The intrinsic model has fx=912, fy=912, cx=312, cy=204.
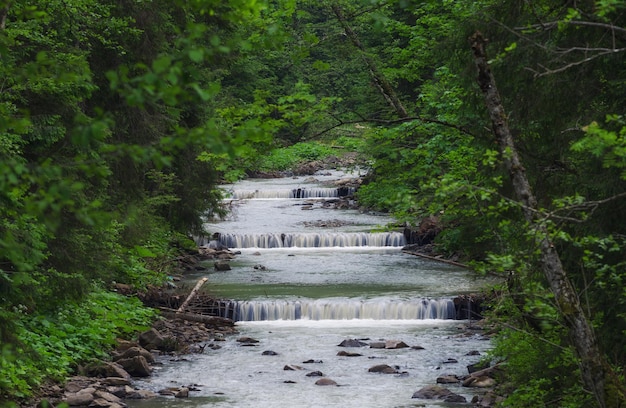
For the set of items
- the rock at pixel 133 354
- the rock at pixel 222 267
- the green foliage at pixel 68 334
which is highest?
the rock at pixel 222 267

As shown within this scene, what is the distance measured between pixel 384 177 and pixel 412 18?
22.3m

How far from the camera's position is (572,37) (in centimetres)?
947

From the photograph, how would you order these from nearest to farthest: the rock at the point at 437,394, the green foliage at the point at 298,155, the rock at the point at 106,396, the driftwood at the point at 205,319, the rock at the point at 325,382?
1. the rock at the point at 106,396
2. the rock at the point at 437,394
3. the rock at the point at 325,382
4. the driftwood at the point at 205,319
5. the green foliage at the point at 298,155

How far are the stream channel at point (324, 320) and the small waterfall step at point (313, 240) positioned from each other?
3 centimetres

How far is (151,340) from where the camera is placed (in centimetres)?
1789

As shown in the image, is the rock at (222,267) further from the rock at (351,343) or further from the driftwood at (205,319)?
the rock at (351,343)

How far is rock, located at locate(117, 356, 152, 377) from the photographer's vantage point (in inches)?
613

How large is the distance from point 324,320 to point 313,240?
1026cm

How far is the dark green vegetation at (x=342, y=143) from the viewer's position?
4855 millimetres

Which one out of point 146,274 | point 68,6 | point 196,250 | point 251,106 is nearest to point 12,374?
point 68,6

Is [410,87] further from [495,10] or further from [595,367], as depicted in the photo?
[595,367]

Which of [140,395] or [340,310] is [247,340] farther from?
[140,395]

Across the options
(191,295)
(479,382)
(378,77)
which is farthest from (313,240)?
(479,382)

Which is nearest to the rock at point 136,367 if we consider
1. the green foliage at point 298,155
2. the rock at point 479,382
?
the rock at point 479,382
